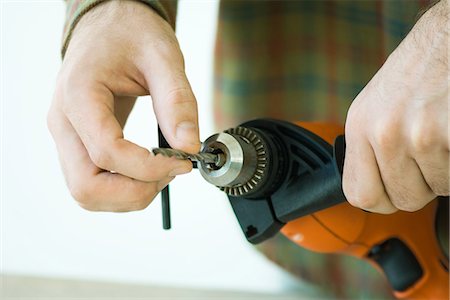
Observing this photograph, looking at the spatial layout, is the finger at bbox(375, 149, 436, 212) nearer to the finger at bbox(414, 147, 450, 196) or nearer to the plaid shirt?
the finger at bbox(414, 147, 450, 196)

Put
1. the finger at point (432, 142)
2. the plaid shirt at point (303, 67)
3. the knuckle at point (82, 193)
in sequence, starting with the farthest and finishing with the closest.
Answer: the plaid shirt at point (303, 67), the knuckle at point (82, 193), the finger at point (432, 142)

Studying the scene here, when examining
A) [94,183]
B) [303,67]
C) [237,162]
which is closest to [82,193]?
[94,183]

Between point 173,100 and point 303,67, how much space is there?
16.6 inches

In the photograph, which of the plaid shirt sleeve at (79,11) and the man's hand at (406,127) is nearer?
the man's hand at (406,127)

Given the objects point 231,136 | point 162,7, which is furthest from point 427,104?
point 162,7

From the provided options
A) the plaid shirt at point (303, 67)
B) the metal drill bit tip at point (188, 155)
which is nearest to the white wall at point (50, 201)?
the plaid shirt at point (303, 67)

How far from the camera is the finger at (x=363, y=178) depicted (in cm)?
44

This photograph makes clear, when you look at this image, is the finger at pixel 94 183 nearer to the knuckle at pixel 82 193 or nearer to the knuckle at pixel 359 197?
the knuckle at pixel 82 193

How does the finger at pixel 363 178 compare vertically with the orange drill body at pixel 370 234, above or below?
above

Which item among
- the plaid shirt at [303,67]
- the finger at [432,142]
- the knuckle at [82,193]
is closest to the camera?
the finger at [432,142]

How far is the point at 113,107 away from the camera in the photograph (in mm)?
500

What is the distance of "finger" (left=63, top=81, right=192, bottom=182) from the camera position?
45 centimetres

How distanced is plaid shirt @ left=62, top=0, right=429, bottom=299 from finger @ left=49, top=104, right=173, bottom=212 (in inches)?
14.6

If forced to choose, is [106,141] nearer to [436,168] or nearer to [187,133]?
[187,133]
